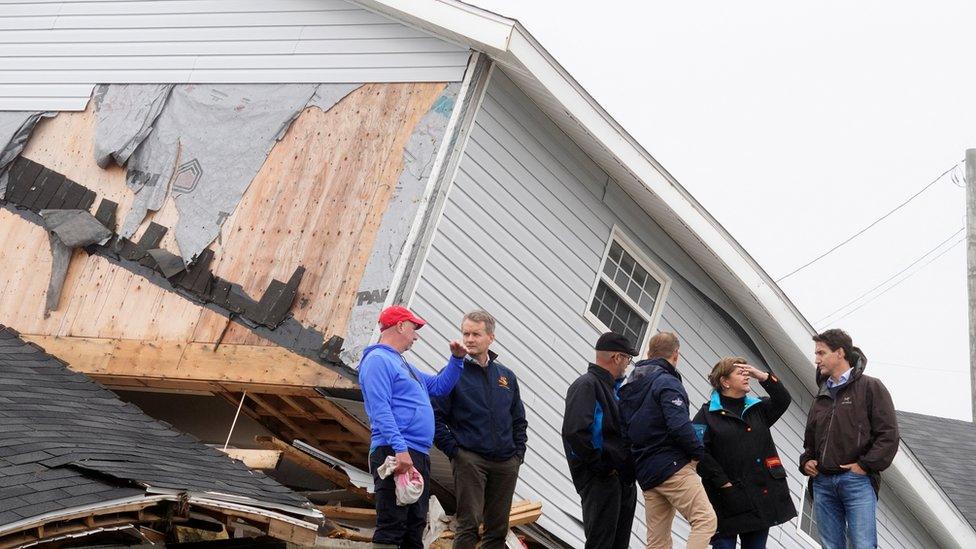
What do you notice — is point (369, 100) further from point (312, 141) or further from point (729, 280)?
point (729, 280)

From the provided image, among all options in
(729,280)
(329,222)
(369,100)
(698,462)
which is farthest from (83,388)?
(729,280)

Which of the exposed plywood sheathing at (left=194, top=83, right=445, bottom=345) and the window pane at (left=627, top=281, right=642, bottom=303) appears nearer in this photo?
the exposed plywood sheathing at (left=194, top=83, right=445, bottom=345)

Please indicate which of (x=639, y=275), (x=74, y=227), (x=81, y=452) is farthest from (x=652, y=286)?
(x=81, y=452)

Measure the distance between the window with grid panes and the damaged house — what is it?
0.03 metres

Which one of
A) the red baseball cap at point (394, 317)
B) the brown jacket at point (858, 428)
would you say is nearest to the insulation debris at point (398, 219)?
the red baseball cap at point (394, 317)

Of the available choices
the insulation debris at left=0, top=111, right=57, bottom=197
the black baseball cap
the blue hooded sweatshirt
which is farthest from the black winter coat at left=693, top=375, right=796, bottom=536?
the insulation debris at left=0, top=111, right=57, bottom=197

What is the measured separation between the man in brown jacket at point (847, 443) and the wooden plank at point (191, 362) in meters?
3.73

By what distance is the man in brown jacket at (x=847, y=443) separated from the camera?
8.47 metres

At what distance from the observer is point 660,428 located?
8398 mm

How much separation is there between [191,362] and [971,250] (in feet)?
54.0

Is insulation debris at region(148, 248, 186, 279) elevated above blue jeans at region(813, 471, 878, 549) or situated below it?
above

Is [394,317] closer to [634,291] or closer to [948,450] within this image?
[634,291]

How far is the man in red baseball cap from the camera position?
764 cm

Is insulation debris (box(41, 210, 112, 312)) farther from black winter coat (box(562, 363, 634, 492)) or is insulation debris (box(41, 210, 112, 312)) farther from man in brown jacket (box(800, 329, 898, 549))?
man in brown jacket (box(800, 329, 898, 549))
